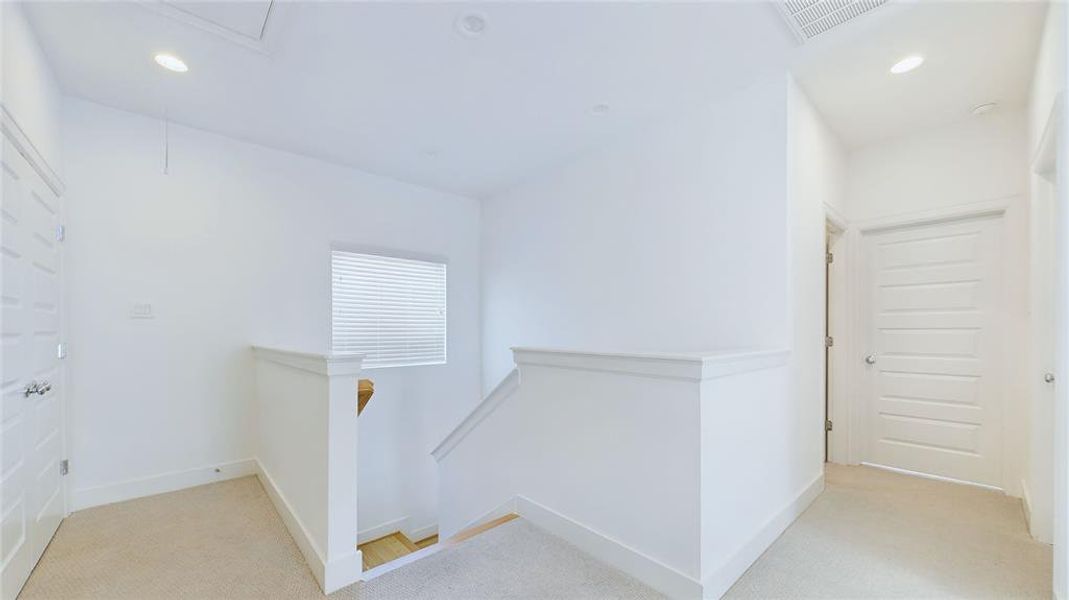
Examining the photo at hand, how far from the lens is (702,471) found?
184 centimetres

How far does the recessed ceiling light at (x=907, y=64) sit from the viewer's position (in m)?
2.56

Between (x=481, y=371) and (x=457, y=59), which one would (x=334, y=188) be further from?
(x=481, y=371)

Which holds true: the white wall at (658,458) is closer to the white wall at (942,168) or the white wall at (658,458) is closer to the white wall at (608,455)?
the white wall at (608,455)

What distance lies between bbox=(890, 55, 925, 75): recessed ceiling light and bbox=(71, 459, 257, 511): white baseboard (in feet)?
16.8

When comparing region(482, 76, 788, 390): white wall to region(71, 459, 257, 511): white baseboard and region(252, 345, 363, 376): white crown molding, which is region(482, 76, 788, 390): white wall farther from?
region(71, 459, 257, 511): white baseboard

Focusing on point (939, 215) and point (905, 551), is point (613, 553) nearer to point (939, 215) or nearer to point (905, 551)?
point (905, 551)

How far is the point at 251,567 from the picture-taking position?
2.15 meters

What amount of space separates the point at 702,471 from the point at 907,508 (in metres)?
1.98

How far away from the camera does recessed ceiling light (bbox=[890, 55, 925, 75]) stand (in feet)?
8.39

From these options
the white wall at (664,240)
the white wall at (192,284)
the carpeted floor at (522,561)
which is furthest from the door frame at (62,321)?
the white wall at (664,240)

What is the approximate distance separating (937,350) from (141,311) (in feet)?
19.1

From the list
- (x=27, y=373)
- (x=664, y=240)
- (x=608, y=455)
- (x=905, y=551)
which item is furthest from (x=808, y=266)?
(x=27, y=373)

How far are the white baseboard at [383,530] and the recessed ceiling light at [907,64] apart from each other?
5241mm

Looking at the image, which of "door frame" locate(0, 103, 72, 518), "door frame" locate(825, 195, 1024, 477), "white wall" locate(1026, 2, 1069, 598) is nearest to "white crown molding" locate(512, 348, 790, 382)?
"white wall" locate(1026, 2, 1069, 598)
